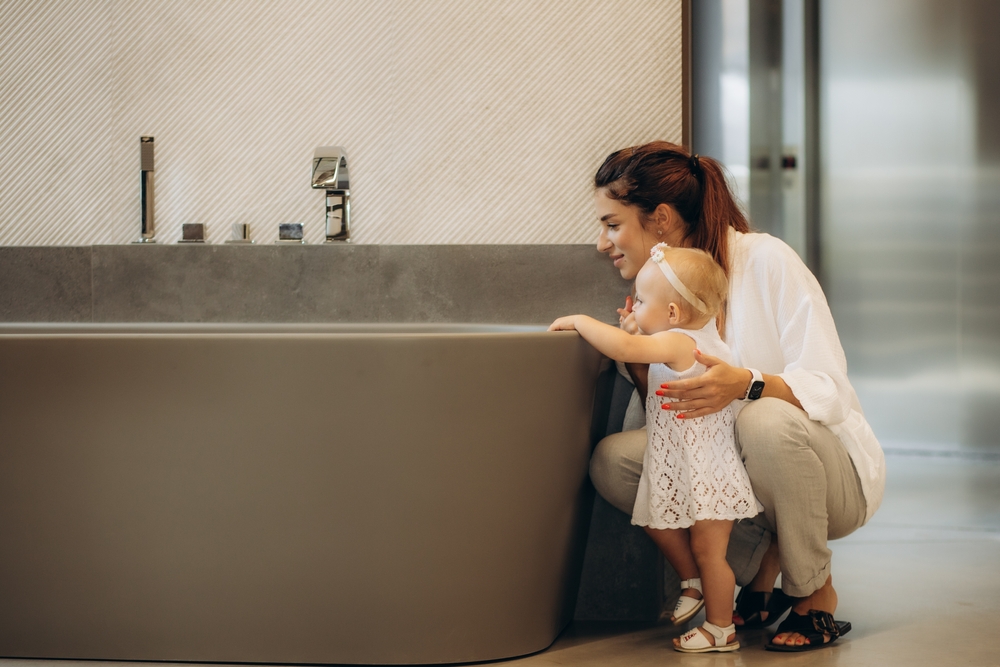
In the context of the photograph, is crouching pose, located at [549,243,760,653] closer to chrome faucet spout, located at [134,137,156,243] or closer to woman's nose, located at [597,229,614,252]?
woman's nose, located at [597,229,614,252]

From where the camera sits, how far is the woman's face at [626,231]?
146 centimetres

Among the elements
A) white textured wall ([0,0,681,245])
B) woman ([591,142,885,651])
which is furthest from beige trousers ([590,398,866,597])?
white textured wall ([0,0,681,245])

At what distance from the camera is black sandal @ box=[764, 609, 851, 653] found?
4.41 feet

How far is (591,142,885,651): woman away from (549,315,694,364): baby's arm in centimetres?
5

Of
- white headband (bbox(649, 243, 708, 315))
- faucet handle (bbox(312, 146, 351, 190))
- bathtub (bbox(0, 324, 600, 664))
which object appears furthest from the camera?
faucet handle (bbox(312, 146, 351, 190))

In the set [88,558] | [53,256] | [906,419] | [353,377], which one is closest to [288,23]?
[53,256]

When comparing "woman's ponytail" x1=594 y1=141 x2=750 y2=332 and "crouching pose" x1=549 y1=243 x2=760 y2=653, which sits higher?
"woman's ponytail" x1=594 y1=141 x2=750 y2=332

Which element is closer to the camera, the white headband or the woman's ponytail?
the white headband

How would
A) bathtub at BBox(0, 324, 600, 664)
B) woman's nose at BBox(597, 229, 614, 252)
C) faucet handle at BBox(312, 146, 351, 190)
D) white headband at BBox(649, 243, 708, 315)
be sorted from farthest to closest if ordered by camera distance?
1. faucet handle at BBox(312, 146, 351, 190)
2. woman's nose at BBox(597, 229, 614, 252)
3. white headband at BBox(649, 243, 708, 315)
4. bathtub at BBox(0, 324, 600, 664)

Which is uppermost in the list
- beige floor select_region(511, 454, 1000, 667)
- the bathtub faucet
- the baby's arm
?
the bathtub faucet

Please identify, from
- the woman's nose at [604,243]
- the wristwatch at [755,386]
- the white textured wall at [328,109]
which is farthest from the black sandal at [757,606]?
the white textured wall at [328,109]

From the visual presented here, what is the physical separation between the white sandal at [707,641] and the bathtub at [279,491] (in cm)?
26

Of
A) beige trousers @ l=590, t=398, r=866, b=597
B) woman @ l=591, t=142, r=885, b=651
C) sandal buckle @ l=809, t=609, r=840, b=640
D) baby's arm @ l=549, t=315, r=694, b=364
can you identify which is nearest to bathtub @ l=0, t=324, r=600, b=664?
baby's arm @ l=549, t=315, r=694, b=364

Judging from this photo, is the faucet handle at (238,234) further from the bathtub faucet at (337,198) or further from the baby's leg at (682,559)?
the baby's leg at (682,559)
